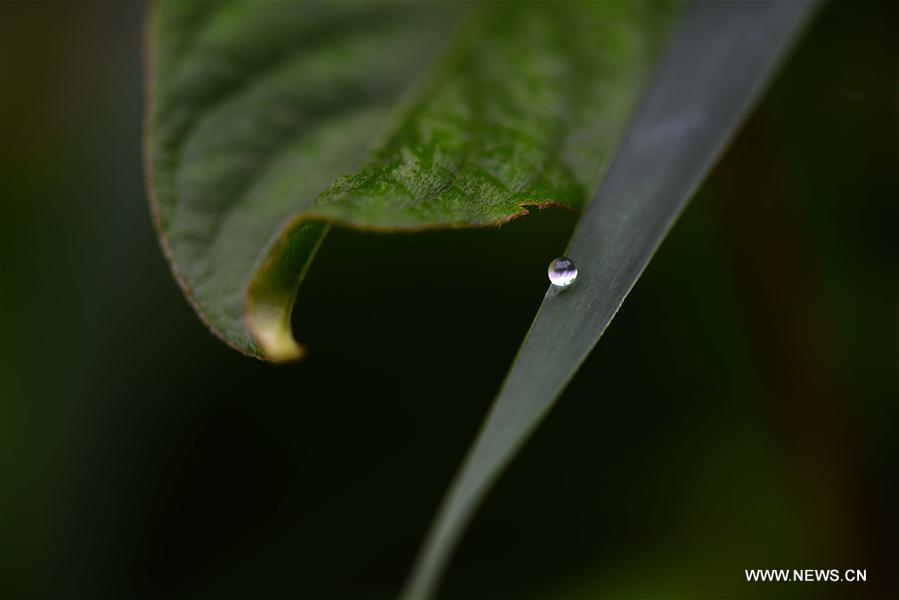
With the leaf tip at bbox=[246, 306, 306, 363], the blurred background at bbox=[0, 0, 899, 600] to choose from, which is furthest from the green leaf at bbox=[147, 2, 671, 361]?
the blurred background at bbox=[0, 0, 899, 600]

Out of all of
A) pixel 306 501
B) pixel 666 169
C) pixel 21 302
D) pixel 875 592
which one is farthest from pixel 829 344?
pixel 21 302

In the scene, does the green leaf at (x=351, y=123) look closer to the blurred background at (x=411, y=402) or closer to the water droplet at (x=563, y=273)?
the water droplet at (x=563, y=273)

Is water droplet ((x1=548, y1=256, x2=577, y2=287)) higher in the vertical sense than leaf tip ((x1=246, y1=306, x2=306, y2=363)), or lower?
higher

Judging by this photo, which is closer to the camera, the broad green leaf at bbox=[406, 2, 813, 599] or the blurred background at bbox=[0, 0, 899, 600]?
the broad green leaf at bbox=[406, 2, 813, 599]

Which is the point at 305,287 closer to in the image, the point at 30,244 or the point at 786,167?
the point at 30,244

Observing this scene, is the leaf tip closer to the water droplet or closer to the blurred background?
the water droplet

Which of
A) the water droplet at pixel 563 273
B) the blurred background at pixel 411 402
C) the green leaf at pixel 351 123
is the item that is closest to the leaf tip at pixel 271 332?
the green leaf at pixel 351 123

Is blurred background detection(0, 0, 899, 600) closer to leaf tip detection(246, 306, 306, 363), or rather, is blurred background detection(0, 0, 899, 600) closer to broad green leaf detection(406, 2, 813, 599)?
broad green leaf detection(406, 2, 813, 599)
